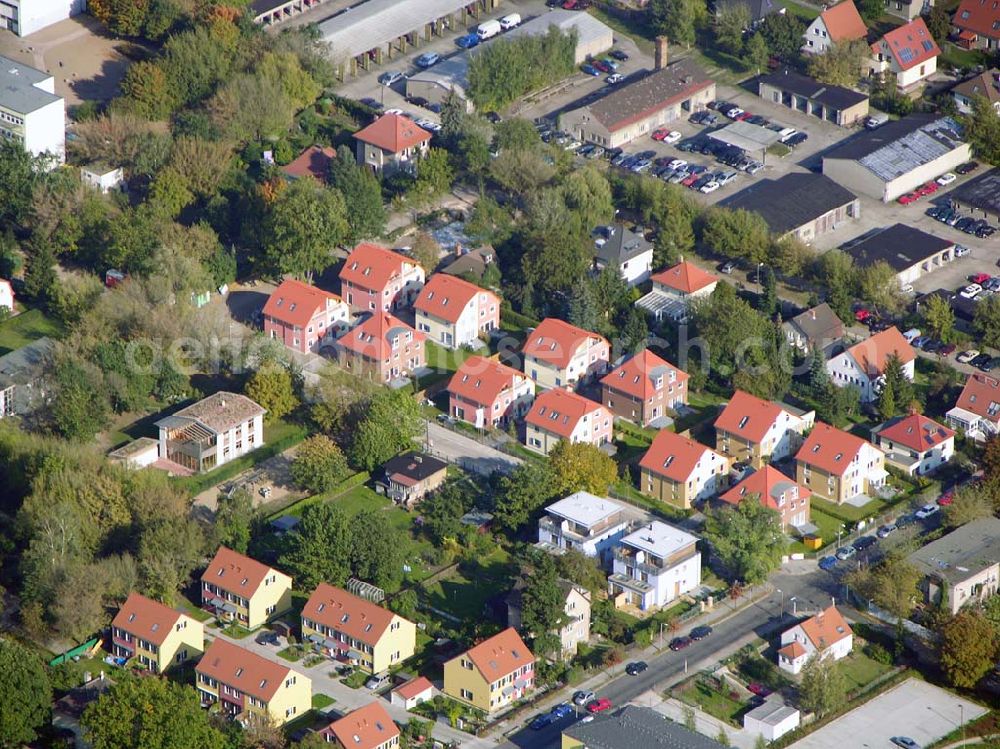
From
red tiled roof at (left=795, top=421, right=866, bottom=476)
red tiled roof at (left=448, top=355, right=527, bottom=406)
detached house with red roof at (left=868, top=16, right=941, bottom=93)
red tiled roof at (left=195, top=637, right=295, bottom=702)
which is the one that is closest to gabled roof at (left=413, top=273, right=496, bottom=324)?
red tiled roof at (left=448, top=355, right=527, bottom=406)

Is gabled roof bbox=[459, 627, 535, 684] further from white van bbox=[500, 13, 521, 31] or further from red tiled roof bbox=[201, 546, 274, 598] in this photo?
white van bbox=[500, 13, 521, 31]

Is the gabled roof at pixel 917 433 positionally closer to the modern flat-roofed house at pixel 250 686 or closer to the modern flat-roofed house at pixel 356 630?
the modern flat-roofed house at pixel 356 630

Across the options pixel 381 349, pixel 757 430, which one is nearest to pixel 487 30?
pixel 381 349

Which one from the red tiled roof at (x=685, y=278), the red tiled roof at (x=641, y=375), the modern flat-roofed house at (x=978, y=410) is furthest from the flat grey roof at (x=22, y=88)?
the modern flat-roofed house at (x=978, y=410)

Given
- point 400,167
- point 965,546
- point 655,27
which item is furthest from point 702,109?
point 965,546

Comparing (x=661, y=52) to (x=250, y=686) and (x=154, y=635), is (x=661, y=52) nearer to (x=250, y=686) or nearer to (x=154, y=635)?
(x=154, y=635)

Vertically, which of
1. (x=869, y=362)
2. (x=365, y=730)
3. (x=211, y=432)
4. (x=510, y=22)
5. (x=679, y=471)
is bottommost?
(x=869, y=362)
